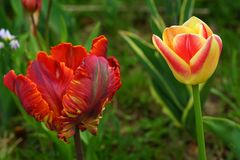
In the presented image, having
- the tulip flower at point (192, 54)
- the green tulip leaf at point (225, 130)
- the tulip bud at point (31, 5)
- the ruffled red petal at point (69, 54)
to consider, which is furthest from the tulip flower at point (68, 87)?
the tulip bud at point (31, 5)

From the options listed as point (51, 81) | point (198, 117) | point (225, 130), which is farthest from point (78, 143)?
point (225, 130)

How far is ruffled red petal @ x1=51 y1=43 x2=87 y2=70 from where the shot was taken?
139 cm

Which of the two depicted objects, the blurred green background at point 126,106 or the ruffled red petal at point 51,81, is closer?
the ruffled red petal at point 51,81

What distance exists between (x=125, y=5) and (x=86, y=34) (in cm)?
26

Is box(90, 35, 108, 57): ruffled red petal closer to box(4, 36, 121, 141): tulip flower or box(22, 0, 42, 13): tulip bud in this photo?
box(4, 36, 121, 141): tulip flower

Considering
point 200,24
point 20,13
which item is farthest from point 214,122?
point 20,13

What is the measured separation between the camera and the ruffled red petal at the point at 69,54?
54.6 inches

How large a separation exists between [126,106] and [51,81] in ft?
3.73

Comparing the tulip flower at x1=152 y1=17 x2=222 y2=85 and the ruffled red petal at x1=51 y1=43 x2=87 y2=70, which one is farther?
the ruffled red petal at x1=51 y1=43 x2=87 y2=70

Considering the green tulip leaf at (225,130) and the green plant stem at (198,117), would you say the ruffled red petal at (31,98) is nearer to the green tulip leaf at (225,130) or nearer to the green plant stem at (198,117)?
the green plant stem at (198,117)

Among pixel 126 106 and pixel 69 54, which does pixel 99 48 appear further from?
pixel 126 106

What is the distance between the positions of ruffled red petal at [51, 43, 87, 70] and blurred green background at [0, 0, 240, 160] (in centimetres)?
42

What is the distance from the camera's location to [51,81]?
133 cm

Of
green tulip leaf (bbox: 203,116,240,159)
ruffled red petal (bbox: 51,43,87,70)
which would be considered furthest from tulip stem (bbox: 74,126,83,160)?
green tulip leaf (bbox: 203,116,240,159)
